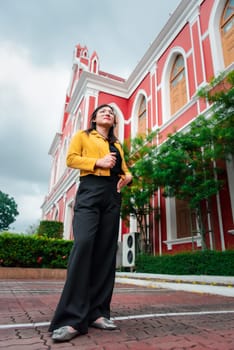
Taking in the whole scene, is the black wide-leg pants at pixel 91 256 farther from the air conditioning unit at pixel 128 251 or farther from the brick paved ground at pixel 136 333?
the air conditioning unit at pixel 128 251

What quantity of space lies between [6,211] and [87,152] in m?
50.8

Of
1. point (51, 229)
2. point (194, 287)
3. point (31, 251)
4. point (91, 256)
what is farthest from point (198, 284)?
point (51, 229)

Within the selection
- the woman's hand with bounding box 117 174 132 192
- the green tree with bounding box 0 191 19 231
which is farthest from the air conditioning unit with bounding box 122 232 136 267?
the green tree with bounding box 0 191 19 231

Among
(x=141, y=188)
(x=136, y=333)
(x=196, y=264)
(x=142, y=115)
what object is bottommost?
(x=136, y=333)

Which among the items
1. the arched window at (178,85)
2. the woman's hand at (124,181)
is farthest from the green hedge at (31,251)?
the woman's hand at (124,181)

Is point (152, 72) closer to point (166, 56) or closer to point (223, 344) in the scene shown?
point (166, 56)

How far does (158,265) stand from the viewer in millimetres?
6402

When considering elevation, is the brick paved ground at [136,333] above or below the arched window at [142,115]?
below

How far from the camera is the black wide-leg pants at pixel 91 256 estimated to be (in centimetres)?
148

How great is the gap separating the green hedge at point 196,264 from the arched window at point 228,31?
5.82 meters

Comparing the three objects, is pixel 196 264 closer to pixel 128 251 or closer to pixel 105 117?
pixel 128 251

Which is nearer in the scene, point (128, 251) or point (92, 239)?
point (92, 239)

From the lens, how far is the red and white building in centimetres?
727

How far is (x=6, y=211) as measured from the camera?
4750 centimetres
